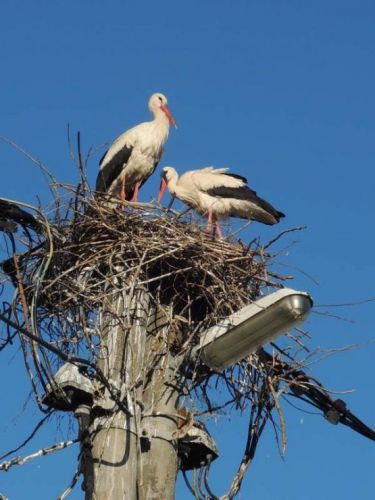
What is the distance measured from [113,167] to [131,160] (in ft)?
0.60

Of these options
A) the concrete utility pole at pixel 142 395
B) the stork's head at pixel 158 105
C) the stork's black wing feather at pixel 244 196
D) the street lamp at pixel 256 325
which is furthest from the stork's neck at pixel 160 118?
the street lamp at pixel 256 325

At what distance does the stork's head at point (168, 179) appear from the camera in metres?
10.2

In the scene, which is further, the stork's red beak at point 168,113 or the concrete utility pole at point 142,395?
the stork's red beak at point 168,113

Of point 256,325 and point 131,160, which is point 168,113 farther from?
point 256,325

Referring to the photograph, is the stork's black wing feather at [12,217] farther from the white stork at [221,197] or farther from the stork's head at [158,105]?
the stork's head at [158,105]

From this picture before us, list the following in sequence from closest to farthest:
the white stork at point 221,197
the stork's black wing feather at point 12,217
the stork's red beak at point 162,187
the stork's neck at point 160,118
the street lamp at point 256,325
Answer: the street lamp at point 256,325, the stork's black wing feather at point 12,217, the white stork at point 221,197, the stork's red beak at point 162,187, the stork's neck at point 160,118

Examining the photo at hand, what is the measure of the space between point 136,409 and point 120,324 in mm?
441

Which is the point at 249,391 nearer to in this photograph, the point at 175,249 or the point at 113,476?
the point at 175,249

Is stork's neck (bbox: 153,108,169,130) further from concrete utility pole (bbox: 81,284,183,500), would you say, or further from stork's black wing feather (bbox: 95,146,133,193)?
concrete utility pole (bbox: 81,284,183,500)

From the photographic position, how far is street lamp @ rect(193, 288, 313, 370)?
14.6 ft

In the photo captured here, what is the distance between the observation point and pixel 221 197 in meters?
9.97

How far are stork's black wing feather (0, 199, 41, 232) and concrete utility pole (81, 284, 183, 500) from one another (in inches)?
20.5

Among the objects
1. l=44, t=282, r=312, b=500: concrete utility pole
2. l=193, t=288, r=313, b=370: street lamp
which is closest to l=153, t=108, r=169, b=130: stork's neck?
l=44, t=282, r=312, b=500: concrete utility pole

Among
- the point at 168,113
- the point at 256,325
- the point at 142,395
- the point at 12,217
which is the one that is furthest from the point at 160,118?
the point at 256,325
